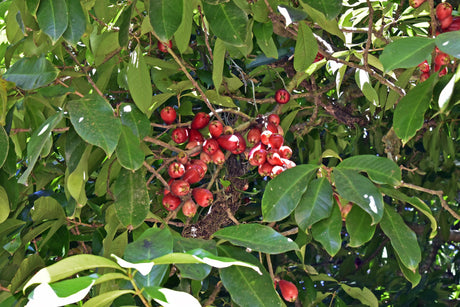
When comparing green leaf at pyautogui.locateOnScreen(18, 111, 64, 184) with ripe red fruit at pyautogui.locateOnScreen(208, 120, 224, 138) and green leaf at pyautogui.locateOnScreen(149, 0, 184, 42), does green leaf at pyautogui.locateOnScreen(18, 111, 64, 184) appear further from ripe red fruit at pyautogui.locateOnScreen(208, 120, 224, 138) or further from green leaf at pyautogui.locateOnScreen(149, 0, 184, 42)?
ripe red fruit at pyautogui.locateOnScreen(208, 120, 224, 138)

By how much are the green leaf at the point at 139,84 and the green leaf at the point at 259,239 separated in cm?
40

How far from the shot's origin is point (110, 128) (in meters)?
1.14

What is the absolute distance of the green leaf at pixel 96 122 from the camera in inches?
43.5

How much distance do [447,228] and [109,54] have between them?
1.48 meters

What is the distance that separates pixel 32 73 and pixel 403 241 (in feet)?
2.78

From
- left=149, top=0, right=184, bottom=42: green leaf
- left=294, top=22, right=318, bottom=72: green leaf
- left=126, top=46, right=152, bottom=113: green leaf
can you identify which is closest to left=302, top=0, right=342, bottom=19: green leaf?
left=149, top=0, right=184, bottom=42: green leaf

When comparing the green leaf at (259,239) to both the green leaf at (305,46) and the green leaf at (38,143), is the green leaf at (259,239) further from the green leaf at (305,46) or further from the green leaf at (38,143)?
the green leaf at (305,46)

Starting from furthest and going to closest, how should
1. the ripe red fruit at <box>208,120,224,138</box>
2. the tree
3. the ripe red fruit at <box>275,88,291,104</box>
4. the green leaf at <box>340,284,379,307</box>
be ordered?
1. the green leaf at <box>340,284,379,307</box>
2. the ripe red fruit at <box>275,88,291,104</box>
3. the ripe red fruit at <box>208,120,224,138</box>
4. the tree

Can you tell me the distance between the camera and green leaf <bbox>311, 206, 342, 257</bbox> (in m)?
1.15

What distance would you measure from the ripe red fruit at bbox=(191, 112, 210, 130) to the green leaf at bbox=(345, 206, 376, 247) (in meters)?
0.49

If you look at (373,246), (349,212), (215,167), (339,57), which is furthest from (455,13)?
(373,246)

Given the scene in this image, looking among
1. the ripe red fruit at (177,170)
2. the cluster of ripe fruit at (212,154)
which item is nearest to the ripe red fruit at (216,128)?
the cluster of ripe fruit at (212,154)

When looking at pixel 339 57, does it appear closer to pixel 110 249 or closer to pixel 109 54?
pixel 109 54

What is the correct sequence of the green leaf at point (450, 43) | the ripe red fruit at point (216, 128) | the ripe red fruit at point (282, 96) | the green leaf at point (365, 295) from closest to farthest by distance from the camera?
the green leaf at point (450, 43), the ripe red fruit at point (216, 128), the ripe red fruit at point (282, 96), the green leaf at point (365, 295)
